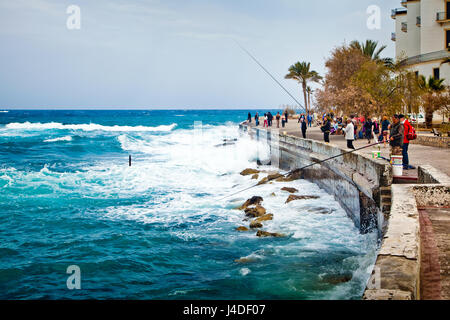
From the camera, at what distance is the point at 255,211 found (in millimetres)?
12125

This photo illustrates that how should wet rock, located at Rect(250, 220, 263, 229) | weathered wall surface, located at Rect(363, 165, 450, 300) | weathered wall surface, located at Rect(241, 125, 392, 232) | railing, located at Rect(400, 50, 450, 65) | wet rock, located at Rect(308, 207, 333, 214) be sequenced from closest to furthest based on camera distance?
weathered wall surface, located at Rect(363, 165, 450, 300) < weathered wall surface, located at Rect(241, 125, 392, 232) < wet rock, located at Rect(250, 220, 263, 229) < wet rock, located at Rect(308, 207, 333, 214) < railing, located at Rect(400, 50, 450, 65)

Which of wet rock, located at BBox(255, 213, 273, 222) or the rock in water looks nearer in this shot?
the rock in water

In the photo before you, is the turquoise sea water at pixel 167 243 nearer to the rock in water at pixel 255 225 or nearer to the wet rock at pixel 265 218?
the rock in water at pixel 255 225

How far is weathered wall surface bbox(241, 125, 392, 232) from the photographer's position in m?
8.60

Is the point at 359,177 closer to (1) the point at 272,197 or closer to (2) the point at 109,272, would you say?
(1) the point at 272,197

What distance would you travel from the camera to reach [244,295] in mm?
6922

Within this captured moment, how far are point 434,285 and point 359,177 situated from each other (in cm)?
632

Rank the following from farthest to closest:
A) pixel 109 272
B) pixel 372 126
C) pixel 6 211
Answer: pixel 372 126 → pixel 6 211 → pixel 109 272

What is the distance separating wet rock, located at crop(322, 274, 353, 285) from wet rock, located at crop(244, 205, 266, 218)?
469 centimetres

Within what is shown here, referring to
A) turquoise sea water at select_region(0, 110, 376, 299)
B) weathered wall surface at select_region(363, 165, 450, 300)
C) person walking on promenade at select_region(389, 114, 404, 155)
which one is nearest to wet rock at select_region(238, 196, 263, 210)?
turquoise sea water at select_region(0, 110, 376, 299)

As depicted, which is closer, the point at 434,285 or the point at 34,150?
the point at 434,285

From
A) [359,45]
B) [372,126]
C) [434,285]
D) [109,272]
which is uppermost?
[359,45]

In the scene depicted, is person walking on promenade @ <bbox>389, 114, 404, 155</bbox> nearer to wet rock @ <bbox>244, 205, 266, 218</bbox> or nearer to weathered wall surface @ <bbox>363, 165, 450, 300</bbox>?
weathered wall surface @ <bbox>363, 165, 450, 300</bbox>

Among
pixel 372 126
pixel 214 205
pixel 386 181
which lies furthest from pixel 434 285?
pixel 372 126
